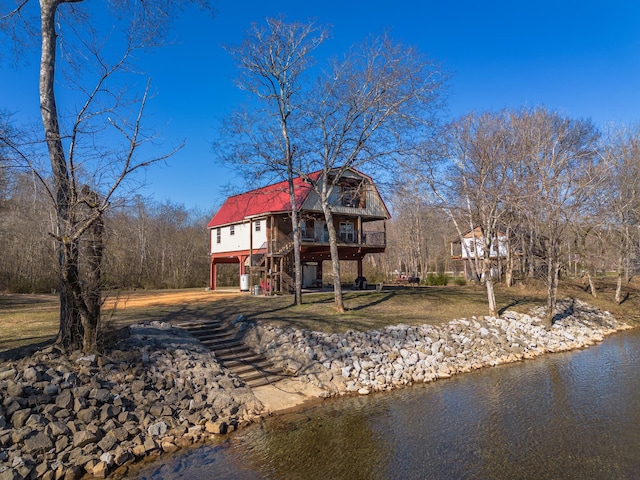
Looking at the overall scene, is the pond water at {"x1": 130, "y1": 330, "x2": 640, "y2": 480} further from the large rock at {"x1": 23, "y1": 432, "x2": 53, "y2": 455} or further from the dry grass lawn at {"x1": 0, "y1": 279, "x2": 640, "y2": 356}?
the dry grass lawn at {"x1": 0, "y1": 279, "x2": 640, "y2": 356}

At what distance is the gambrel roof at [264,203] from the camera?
23.6 metres

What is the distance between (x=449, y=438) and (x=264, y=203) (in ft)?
62.9

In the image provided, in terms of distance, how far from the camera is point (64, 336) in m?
9.18

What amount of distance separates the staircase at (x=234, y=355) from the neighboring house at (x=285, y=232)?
9.16m

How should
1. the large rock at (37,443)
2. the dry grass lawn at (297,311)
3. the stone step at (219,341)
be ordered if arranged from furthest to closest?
the stone step at (219,341), the dry grass lawn at (297,311), the large rock at (37,443)

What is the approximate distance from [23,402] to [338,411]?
5.94 m

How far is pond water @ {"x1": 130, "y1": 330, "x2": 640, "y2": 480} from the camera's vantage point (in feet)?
22.1

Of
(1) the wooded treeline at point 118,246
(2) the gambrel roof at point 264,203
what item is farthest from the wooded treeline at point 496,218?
(2) the gambrel roof at point 264,203

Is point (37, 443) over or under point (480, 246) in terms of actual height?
under

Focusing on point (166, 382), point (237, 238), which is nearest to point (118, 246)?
point (166, 382)

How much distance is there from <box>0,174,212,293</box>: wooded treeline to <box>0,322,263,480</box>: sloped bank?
1.80m

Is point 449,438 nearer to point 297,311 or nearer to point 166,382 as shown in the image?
point 166,382

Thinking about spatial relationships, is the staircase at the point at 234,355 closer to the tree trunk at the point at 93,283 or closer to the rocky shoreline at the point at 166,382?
the rocky shoreline at the point at 166,382

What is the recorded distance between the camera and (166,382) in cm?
936
